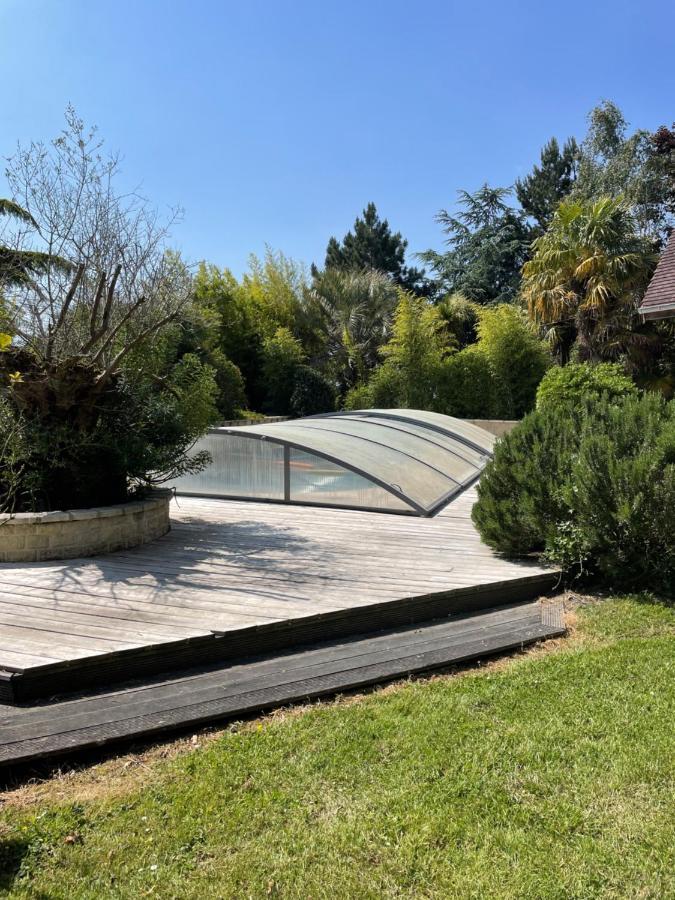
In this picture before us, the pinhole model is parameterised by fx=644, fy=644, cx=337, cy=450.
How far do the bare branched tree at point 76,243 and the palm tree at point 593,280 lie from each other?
35.2ft

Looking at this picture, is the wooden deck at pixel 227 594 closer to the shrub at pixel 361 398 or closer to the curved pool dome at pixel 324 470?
the curved pool dome at pixel 324 470

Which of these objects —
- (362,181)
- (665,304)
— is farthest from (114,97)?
(362,181)

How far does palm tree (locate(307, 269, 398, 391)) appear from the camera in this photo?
76.3ft

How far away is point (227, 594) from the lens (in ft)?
14.7

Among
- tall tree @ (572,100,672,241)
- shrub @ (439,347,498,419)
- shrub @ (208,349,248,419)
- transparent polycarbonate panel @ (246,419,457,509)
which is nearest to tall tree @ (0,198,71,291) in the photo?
transparent polycarbonate panel @ (246,419,457,509)

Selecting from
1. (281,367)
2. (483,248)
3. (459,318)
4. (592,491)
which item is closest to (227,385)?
(281,367)

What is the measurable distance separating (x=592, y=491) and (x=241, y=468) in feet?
16.6

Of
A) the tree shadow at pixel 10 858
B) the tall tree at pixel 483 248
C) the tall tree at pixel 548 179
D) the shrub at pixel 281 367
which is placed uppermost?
the tall tree at pixel 548 179

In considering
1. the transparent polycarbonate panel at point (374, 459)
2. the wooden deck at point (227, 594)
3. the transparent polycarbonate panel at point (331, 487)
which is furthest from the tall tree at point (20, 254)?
the transparent polycarbonate panel at point (331, 487)

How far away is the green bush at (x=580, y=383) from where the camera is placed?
34.2ft

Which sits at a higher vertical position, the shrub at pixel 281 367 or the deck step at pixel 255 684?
the shrub at pixel 281 367

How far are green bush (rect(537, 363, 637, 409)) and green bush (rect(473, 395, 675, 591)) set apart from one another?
5.07m

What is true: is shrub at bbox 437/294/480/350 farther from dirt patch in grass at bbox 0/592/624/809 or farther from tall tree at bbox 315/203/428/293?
dirt patch in grass at bbox 0/592/624/809

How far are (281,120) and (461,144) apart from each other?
19.3ft
